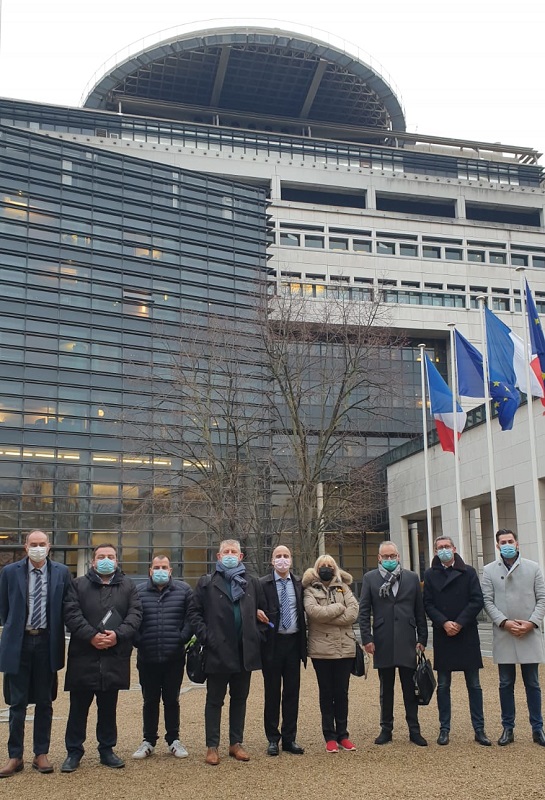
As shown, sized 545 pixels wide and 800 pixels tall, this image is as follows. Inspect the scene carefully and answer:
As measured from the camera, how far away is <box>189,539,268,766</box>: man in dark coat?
26.0 feet

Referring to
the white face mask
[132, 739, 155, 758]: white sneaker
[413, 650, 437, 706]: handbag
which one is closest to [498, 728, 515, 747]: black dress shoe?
[413, 650, 437, 706]: handbag

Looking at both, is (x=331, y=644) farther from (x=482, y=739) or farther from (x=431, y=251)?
(x=431, y=251)

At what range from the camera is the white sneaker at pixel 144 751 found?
313 inches

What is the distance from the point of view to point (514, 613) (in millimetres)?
8781

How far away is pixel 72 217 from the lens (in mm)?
42469

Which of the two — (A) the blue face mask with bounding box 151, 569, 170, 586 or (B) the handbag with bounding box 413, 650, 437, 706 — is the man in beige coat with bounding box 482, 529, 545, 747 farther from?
(A) the blue face mask with bounding box 151, 569, 170, 586

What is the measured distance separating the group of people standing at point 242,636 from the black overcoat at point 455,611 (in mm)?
14

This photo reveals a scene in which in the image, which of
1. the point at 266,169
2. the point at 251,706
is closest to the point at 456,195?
the point at 266,169

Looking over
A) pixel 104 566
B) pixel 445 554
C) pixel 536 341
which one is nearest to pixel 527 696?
pixel 445 554

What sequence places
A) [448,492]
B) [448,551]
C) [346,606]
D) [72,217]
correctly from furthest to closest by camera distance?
[72,217], [448,492], [448,551], [346,606]

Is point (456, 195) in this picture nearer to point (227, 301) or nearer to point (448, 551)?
point (227, 301)

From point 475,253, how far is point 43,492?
3701 centimetres

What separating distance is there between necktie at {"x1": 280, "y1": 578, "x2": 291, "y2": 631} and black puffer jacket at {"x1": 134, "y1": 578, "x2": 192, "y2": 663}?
37.7 inches

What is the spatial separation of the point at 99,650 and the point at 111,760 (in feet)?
3.19
